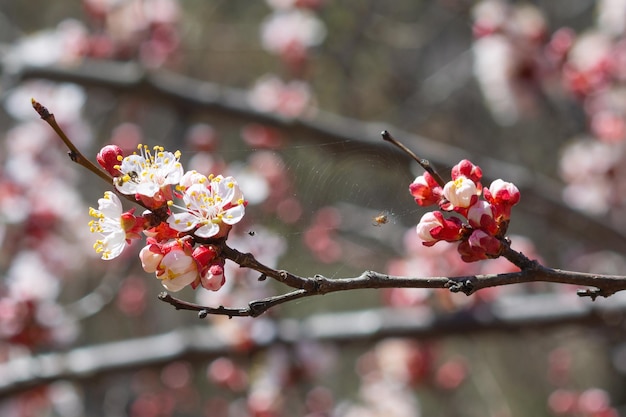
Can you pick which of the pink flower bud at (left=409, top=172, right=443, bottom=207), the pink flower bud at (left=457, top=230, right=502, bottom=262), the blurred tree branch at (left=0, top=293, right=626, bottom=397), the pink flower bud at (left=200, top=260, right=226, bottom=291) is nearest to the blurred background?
the blurred tree branch at (left=0, top=293, right=626, bottom=397)

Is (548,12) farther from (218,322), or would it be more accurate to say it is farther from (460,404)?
(218,322)

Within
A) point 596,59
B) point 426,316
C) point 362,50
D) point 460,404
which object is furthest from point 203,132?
point 460,404

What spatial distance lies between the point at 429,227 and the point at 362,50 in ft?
14.5

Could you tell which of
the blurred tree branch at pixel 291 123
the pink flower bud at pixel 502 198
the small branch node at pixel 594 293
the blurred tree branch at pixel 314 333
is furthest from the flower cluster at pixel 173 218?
the blurred tree branch at pixel 291 123

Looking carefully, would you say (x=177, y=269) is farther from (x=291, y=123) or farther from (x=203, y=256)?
(x=291, y=123)

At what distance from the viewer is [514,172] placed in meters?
2.97

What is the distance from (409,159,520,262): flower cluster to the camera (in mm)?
1076

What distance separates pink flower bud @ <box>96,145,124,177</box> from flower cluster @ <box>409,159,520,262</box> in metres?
0.47

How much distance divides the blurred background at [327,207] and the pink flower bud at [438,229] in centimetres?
24

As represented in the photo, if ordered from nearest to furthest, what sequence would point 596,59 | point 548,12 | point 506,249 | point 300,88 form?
point 506,249, point 596,59, point 300,88, point 548,12

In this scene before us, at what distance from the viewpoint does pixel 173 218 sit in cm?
106

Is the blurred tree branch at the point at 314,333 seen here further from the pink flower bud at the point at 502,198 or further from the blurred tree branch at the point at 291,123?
the pink flower bud at the point at 502,198

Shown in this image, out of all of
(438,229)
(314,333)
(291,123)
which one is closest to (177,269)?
(438,229)

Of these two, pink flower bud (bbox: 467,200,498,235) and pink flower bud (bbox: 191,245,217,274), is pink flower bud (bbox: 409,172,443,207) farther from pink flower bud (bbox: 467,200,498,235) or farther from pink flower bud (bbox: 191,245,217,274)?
pink flower bud (bbox: 191,245,217,274)
